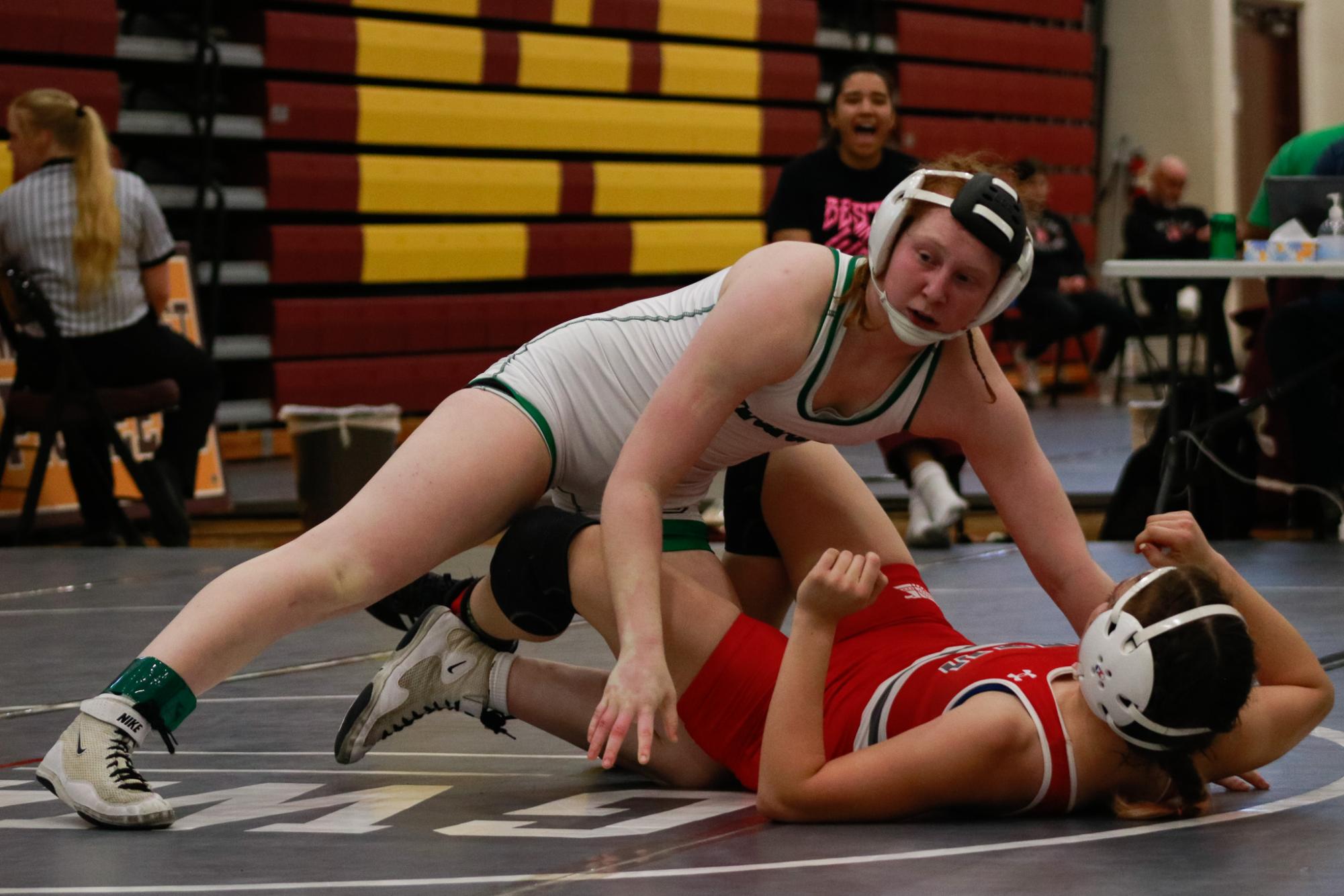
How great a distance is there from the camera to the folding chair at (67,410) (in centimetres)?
486

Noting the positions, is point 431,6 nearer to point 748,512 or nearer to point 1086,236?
point 1086,236

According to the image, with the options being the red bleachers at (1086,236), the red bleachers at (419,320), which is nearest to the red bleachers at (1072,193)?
the red bleachers at (1086,236)

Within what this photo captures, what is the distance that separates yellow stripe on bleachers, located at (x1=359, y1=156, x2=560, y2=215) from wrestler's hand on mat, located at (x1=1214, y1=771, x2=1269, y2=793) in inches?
249

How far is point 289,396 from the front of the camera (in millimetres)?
7688

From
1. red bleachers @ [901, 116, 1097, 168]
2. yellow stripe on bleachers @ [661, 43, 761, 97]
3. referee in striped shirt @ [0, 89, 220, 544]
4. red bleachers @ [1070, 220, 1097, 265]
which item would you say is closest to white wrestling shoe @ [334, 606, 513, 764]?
referee in striped shirt @ [0, 89, 220, 544]

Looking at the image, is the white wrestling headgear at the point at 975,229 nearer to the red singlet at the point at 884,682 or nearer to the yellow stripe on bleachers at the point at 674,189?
the red singlet at the point at 884,682

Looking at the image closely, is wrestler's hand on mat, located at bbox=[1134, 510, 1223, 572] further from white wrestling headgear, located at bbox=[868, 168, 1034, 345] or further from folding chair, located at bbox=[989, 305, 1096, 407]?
folding chair, located at bbox=[989, 305, 1096, 407]

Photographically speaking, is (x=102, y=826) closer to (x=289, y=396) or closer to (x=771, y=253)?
(x=771, y=253)

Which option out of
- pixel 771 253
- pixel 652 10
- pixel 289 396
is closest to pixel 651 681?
pixel 771 253

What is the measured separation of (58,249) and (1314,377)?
335cm

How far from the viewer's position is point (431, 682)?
2.25 metres

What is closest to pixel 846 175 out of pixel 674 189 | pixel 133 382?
pixel 133 382

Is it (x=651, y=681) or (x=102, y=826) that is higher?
(x=651, y=681)

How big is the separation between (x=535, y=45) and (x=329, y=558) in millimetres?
6753
